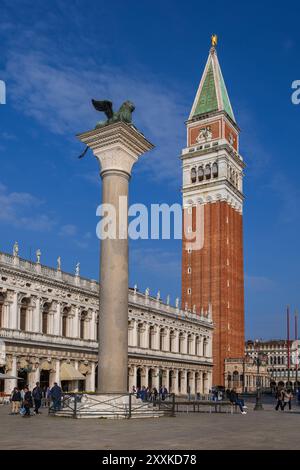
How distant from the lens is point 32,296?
2066 inches

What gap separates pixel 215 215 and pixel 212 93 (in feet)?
80.2

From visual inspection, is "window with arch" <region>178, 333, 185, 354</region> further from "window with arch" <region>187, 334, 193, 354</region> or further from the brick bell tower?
the brick bell tower

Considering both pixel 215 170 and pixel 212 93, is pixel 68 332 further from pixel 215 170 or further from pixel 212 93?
pixel 212 93

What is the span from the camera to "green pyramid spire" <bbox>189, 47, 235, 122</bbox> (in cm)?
10612

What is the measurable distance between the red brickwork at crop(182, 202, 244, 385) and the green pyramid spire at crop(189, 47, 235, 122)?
19440 millimetres

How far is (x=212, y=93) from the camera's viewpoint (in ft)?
351

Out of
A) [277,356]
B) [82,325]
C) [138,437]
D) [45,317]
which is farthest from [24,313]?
[277,356]

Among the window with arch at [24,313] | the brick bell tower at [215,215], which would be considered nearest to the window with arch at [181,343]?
the brick bell tower at [215,215]

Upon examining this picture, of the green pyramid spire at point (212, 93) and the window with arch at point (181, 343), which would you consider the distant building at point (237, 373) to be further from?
the green pyramid spire at point (212, 93)

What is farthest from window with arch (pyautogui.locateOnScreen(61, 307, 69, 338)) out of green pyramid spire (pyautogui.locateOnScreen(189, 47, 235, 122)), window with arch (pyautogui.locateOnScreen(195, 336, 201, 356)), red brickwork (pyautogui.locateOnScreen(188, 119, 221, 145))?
green pyramid spire (pyautogui.locateOnScreen(189, 47, 235, 122))

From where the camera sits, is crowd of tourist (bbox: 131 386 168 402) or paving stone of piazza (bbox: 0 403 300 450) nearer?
paving stone of piazza (bbox: 0 403 300 450)

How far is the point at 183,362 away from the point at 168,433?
6399 centimetres

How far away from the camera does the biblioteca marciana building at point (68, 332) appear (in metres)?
49.6
